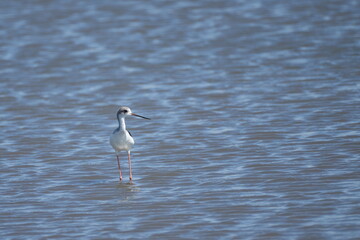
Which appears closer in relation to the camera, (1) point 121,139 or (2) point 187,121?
(1) point 121,139

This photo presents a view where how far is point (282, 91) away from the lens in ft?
48.8

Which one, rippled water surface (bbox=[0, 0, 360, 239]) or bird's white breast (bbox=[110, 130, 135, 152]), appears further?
bird's white breast (bbox=[110, 130, 135, 152])

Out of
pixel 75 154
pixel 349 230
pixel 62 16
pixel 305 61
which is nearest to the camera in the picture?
pixel 349 230

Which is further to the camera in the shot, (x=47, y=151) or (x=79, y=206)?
(x=47, y=151)

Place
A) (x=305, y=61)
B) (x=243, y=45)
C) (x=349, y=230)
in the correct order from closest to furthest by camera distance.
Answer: (x=349, y=230) → (x=305, y=61) → (x=243, y=45)

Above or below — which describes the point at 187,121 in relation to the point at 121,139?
below

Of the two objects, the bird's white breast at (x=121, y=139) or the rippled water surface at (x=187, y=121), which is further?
the bird's white breast at (x=121, y=139)

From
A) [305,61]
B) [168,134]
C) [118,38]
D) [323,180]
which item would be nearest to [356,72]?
[305,61]

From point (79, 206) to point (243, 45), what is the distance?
10.1 m

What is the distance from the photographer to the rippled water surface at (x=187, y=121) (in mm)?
9039

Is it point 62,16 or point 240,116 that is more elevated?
point 62,16

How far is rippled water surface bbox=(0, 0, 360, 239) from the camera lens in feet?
29.7

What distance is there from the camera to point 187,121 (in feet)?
44.1

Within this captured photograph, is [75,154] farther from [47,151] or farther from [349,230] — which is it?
[349,230]
